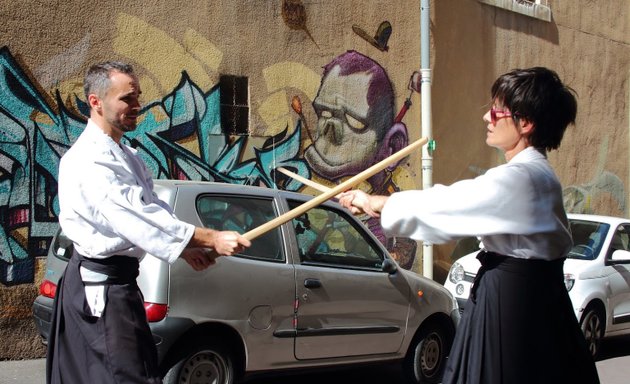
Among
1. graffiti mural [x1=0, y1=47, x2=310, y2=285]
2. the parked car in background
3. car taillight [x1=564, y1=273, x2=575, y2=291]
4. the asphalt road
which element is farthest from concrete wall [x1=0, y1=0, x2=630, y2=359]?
car taillight [x1=564, y1=273, x2=575, y2=291]

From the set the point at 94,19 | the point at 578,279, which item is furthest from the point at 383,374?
the point at 94,19

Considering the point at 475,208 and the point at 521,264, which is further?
the point at 521,264

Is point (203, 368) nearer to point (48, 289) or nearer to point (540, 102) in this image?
point (48, 289)

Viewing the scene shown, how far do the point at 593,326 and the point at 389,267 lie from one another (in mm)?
2961

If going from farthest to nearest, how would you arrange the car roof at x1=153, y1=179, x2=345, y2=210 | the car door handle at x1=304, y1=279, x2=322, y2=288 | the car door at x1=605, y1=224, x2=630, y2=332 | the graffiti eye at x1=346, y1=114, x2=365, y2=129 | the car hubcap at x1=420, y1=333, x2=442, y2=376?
the graffiti eye at x1=346, y1=114, x2=365, y2=129, the car door at x1=605, y1=224, x2=630, y2=332, the car hubcap at x1=420, y1=333, x2=442, y2=376, the car door handle at x1=304, y1=279, x2=322, y2=288, the car roof at x1=153, y1=179, x2=345, y2=210

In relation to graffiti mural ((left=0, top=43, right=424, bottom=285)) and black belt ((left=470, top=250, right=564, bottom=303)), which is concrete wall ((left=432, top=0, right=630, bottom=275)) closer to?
graffiti mural ((left=0, top=43, right=424, bottom=285))

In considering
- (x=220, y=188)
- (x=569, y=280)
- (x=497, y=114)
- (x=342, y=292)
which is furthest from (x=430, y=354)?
(x=497, y=114)

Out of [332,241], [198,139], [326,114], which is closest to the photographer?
[332,241]

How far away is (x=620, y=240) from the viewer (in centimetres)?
922

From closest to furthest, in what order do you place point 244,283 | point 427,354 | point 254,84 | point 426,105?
point 244,283 → point 427,354 → point 254,84 → point 426,105

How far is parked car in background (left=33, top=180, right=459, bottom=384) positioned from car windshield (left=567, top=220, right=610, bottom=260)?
2.46 meters

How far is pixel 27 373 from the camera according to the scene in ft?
22.4

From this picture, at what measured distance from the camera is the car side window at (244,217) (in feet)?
18.3

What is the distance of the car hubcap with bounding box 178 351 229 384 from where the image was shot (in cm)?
523
